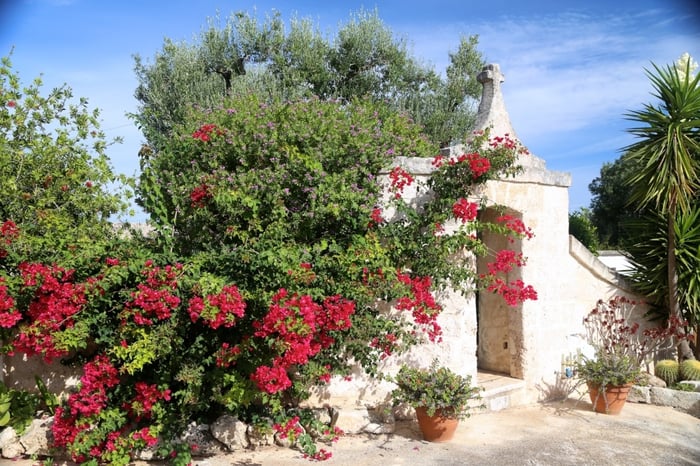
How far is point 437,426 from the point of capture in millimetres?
6145

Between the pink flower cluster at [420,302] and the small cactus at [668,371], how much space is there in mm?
4170

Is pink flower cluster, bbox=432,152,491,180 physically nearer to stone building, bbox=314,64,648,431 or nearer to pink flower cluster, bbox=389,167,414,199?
stone building, bbox=314,64,648,431

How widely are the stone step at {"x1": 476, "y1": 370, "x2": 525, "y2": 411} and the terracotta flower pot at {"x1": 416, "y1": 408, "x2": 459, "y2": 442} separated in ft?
4.01

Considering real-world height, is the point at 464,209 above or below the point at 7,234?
above

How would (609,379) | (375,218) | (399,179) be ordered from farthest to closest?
(609,379) < (399,179) < (375,218)

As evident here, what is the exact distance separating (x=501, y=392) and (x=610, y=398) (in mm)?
1393

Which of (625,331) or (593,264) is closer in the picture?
(625,331)

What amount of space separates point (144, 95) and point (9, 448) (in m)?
11.0

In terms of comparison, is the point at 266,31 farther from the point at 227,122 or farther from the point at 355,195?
the point at 355,195

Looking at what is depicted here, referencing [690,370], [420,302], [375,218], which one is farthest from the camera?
[690,370]

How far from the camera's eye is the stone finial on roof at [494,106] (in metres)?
7.96

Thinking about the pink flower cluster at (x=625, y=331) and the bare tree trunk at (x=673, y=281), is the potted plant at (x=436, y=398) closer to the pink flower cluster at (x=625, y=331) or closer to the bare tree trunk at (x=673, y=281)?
the pink flower cluster at (x=625, y=331)

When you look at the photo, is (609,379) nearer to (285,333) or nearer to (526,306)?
(526,306)

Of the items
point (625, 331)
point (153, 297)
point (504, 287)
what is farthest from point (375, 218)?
point (625, 331)
